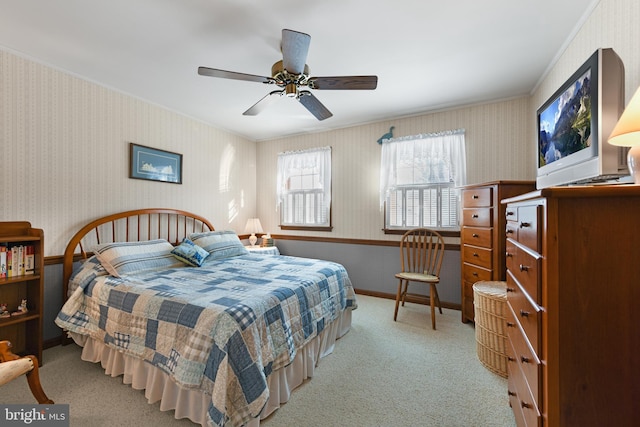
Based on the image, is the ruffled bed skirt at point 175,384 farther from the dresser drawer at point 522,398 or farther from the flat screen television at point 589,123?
the flat screen television at point 589,123

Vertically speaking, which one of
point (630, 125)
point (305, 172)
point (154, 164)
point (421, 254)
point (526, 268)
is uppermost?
point (305, 172)

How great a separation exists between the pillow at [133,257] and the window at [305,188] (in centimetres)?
212

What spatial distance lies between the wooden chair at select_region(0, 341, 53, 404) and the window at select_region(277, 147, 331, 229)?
11.0ft

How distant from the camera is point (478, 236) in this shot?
2824mm

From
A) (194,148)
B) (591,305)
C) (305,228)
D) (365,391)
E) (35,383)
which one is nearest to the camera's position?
(591,305)

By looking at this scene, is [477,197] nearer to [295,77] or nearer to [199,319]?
[295,77]

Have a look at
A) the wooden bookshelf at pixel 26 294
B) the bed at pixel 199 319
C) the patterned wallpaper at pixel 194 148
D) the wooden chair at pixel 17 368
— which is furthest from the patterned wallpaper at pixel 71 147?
the wooden chair at pixel 17 368

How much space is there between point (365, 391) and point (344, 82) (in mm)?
2268

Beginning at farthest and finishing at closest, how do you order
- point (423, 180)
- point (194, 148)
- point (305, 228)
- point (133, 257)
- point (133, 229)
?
point (305, 228) → point (194, 148) → point (423, 180) → point (133, 229) → point (133, 257)

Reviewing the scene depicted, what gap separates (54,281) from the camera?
8.29 feet

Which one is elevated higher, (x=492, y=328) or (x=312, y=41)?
(x=312, y=41)

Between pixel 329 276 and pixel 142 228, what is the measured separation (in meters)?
2.38

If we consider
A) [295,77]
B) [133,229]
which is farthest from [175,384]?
[295,77]

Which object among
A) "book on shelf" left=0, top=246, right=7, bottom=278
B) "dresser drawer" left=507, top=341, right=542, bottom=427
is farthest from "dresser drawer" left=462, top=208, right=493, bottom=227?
"book on shelf" left=0, top=246, right=7, bottom=278
